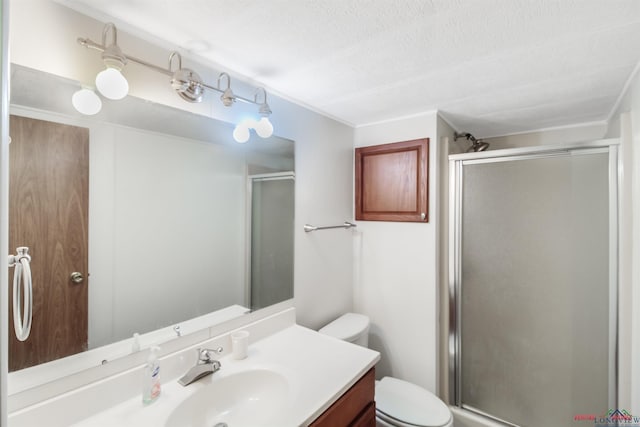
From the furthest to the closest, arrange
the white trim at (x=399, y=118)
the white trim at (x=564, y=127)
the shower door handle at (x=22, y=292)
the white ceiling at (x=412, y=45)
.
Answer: the white trim at (x=564, y=127)
the white trim at (x=399, y=118)
the white ceiling at (x=412, y=45)
the shower door handle at (x=22, y=292)

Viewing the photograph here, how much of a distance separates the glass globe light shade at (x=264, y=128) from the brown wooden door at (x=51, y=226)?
0.67 metres

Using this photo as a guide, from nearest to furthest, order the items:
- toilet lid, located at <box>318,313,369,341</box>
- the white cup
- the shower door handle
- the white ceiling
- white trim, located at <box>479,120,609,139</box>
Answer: the shower door handle → the white ceiling → the white cup → toilet lid, located at <box>318,313,369,341</box> → white trim, located at <box>479,120,609,139</box>

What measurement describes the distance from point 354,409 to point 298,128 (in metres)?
1.42

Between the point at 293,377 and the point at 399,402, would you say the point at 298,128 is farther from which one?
the point at 399,402

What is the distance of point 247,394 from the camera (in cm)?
112

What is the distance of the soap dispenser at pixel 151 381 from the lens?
0.93m

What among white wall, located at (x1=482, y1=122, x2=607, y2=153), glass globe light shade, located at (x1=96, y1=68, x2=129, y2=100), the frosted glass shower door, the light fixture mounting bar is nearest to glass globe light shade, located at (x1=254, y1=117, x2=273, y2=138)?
the light fixture mounting bar

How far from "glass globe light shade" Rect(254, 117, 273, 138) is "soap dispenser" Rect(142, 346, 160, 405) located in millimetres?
1015

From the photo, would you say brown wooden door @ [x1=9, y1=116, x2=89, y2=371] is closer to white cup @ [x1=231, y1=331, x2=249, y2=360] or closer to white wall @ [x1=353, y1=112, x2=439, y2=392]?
white cup @ [x1=231, y1=331, x2=249, y2=360]

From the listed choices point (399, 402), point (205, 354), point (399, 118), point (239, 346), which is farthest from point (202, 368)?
point (399, 118)

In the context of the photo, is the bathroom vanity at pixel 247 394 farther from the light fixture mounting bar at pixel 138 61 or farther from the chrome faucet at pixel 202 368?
the light fixture mounting bar at pixel 138 61

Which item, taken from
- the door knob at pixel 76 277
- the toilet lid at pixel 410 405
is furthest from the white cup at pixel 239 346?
the toilet lid at pixel 410 405

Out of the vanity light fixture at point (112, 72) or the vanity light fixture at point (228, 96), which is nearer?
the vanity light fixture at point (112, 72)

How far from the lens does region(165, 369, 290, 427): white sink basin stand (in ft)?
3.16
